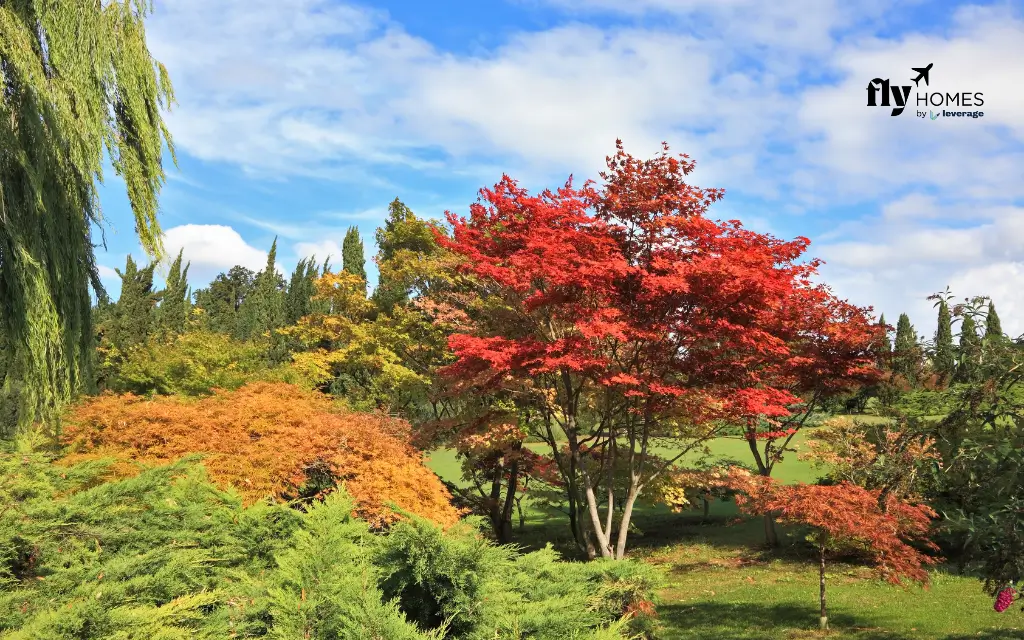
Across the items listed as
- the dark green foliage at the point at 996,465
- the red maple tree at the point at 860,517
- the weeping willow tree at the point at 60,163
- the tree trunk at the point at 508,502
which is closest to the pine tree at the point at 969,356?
the dark green foliage at the point at 996,465

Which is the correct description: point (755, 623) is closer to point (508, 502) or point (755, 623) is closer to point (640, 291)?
point (640, 291)

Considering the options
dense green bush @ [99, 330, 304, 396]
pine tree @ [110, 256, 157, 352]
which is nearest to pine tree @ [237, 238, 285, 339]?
pine tree @ [110, 256, 157, 352]

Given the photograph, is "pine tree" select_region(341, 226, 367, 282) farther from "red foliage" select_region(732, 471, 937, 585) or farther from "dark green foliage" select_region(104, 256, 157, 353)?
"red foliage" select_region(732, 471, 937, 585)

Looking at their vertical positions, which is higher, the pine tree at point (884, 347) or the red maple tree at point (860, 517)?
the pine tree at point (884, 347)

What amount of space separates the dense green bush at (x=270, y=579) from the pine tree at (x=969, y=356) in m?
3.06

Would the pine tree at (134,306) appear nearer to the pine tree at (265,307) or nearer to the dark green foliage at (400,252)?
the pine tree at (265,307)

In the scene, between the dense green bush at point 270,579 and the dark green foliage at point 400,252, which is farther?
the dark green foliage at point 400,252

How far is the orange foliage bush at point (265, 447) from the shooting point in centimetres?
996

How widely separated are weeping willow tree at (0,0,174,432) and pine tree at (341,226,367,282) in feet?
79.1

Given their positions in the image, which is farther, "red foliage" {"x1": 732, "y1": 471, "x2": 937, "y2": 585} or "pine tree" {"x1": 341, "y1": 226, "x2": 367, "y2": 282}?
"pine tree" {"x1": 341, "y1": 226, "x2": 367, "y2": 282}

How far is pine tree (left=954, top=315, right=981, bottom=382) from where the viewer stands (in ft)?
18.4

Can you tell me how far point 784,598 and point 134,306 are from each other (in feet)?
100

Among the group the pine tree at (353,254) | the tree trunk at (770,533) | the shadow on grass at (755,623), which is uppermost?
the pine tree at (353,254)

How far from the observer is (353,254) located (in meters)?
35.3
